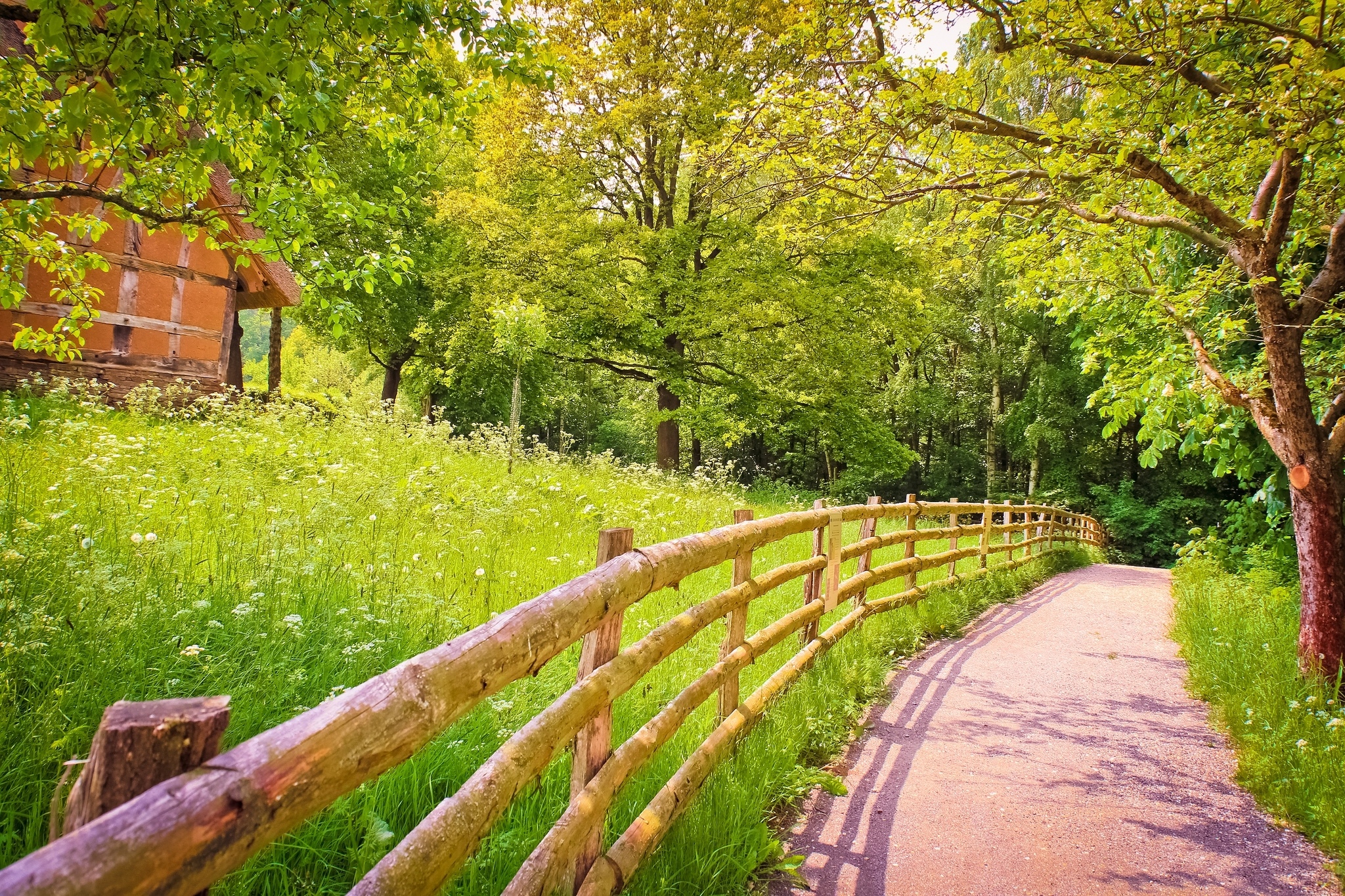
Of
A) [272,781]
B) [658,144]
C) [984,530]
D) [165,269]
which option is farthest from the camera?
[658,144]

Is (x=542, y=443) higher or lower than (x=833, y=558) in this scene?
higher

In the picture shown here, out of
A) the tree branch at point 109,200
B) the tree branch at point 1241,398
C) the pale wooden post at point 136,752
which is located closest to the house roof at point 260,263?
the tree branch at point 109,200

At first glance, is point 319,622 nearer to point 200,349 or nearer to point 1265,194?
point 1265,194

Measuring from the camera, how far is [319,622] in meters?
3.62

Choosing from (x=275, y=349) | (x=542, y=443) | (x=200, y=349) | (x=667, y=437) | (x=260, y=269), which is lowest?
(x=542, y=443)

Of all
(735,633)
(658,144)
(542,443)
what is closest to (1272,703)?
(735,633)

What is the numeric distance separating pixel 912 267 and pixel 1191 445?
8.39 metres

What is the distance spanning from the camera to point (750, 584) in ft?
13.5

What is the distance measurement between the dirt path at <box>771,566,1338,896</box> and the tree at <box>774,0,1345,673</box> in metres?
1.61

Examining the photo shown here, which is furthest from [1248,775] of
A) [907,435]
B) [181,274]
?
[907,435]

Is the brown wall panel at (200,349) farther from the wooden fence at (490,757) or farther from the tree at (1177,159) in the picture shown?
Result: the wooden fence at (490,757)

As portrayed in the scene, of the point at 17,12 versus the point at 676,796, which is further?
the point at 676,796

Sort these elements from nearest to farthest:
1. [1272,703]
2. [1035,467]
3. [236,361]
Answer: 1. [1272,703]
2. [236,361]
3. [1035,467]

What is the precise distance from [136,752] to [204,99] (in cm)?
364
